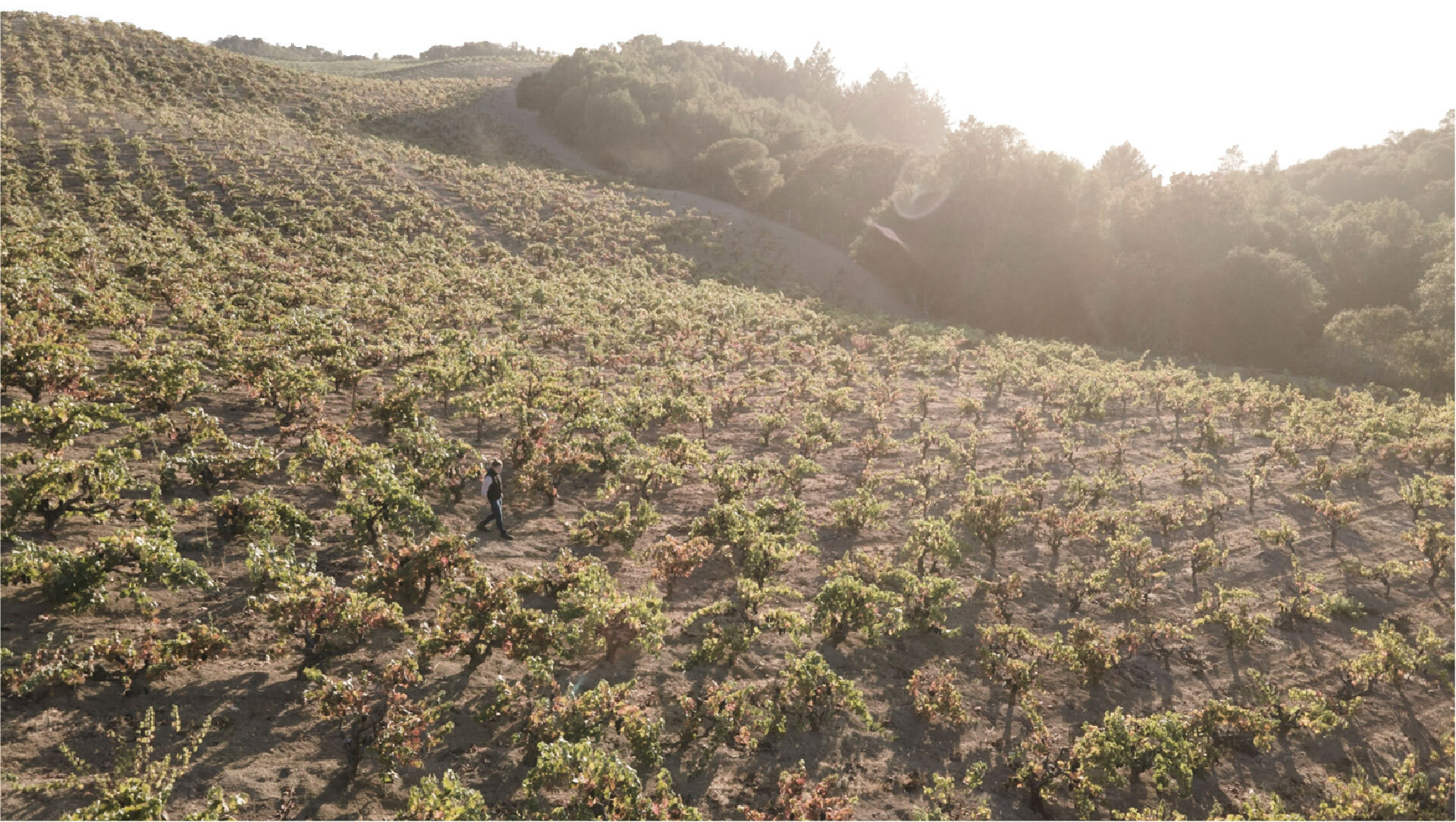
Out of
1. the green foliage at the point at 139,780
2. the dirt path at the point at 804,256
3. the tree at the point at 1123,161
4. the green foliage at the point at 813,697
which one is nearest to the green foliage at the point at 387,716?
the green foliage at the point at 139,780

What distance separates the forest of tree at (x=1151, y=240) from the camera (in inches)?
1198

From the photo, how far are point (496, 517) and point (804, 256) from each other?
37.8m

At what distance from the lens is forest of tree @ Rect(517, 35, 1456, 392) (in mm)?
30422

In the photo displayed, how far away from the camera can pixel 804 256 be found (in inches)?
1766

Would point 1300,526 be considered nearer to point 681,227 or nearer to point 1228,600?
point 1228,600

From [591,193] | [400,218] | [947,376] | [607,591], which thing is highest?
[591,193]

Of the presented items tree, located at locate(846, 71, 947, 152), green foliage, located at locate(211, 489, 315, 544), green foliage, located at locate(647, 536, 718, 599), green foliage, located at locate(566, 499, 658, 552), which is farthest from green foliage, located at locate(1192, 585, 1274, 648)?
tree, located at locate(846, 71, 947, 152)

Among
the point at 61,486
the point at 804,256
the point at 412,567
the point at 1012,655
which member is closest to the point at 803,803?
the point at 1012,655

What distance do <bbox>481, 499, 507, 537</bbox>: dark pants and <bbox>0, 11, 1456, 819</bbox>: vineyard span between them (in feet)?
1.21

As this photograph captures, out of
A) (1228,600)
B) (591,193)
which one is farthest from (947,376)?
(591,193)

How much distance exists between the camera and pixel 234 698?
639 cm

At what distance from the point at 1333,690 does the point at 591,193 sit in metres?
48.0

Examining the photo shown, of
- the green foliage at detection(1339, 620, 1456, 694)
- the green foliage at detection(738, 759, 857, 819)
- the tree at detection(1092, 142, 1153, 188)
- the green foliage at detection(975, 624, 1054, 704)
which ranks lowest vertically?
the green foliage at detection(738, 759, 857, 819)

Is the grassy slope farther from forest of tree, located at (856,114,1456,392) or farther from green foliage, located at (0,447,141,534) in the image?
green foliage, located at (0,447,141,534)
